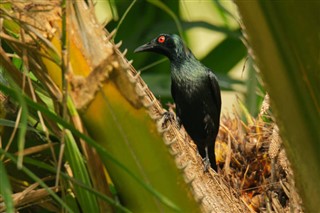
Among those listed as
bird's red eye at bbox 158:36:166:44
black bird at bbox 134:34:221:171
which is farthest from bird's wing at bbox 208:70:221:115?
bird's red eye at bbox 158:36:166:44

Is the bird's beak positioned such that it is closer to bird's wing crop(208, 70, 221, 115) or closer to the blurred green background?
the blurred green background

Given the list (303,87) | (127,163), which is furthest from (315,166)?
(127,163)

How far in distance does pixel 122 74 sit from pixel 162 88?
3089 millimetres

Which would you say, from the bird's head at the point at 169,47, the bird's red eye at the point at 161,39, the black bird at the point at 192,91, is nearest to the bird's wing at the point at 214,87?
the black bird at the point at 192,91

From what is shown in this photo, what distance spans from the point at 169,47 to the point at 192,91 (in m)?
0.30

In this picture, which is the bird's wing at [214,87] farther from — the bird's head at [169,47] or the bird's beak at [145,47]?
the bird's beak at [145,47]

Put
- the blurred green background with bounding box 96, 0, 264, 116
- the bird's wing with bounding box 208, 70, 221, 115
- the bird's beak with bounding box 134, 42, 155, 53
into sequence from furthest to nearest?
1. the blurred green background with bounding box 96, 0, 264, 116
2. the bird's wing with bounding box 208, 70, 221, 115
3. the bird's beak with bounding box 134, 42, 155, 53

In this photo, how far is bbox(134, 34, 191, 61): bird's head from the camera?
4.51 metres

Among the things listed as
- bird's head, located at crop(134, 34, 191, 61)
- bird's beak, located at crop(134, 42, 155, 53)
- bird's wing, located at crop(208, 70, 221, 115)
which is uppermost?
bird's beak, located at crop(134, 42, 155, 53)

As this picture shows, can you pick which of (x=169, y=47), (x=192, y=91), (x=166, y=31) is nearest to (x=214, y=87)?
(x=192, y=91)

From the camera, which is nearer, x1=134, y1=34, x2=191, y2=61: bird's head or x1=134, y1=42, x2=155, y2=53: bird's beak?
x1=134, y1=42, x2=155, y2=53: bird's beak

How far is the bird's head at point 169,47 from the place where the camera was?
4.51m

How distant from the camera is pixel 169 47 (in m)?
4.60

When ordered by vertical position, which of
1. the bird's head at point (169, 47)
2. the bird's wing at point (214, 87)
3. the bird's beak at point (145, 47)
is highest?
the bird's beak at point (145, 47)
